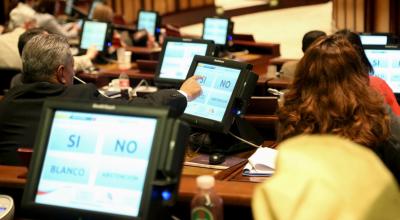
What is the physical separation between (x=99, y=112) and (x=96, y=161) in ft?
0.45

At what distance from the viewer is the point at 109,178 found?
6.01 feet

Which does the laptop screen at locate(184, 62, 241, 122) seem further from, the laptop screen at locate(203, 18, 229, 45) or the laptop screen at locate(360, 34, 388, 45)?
the laptop screen at locate(203, 18, 229, 45)

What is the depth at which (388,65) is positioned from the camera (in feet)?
13.8

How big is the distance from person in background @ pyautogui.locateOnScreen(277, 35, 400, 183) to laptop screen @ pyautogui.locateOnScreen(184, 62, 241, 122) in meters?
0.54

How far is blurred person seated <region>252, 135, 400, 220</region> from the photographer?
1261 millimetres

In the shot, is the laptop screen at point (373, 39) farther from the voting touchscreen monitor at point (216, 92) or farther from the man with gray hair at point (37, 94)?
the man with gray hair at point (37, 94)

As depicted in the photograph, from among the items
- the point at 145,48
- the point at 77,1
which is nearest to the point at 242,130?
the point at 145,48

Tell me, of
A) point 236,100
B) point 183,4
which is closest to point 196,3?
point 183,4

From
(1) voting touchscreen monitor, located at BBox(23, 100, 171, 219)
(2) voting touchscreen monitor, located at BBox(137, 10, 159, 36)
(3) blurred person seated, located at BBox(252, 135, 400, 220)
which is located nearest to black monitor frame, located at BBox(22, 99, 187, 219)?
(1) voting touchscreen monitor, located at BBox(23, 100, 171, 219)

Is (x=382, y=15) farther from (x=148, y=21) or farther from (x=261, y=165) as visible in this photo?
(x=261, y=165)

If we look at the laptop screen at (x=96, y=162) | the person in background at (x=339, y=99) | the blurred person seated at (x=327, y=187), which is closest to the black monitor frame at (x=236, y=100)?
the person in background at (x=339, y=99)

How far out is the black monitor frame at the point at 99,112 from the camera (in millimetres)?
1760

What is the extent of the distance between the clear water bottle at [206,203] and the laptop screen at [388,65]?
8.26 feet

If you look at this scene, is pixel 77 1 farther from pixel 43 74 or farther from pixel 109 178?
pixel 109 178
